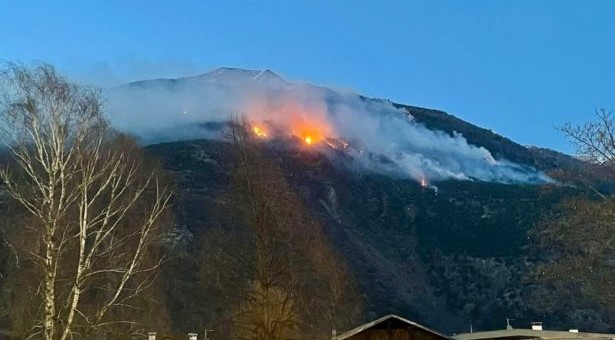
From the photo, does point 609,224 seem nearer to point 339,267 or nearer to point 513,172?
point 339,267

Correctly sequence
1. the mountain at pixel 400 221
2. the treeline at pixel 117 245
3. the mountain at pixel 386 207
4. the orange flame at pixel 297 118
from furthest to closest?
1. the orange flame at pixel 297 118
2. the mountain at pixel 400 221
3. the mountain at pixel 386 207
4. the treeline at pixel 117 245

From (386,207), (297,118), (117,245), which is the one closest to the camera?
(117,245)

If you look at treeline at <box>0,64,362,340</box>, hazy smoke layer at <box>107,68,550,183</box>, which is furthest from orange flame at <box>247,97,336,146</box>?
treeline at <box>0,64,362,340</box>

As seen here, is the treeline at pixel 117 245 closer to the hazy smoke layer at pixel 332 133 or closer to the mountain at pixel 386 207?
the mountain at pixel 386 207

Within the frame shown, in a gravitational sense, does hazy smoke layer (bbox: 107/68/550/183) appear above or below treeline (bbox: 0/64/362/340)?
above

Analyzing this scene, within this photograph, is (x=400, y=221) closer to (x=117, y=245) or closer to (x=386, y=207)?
(x=386, y=207)

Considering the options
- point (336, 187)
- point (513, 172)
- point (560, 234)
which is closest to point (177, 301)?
point (560, 234)

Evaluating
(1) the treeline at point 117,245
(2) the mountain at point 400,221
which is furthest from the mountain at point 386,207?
(1) the treeline at point 117,245

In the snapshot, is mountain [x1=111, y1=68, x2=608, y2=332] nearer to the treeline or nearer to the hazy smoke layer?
the hazy smoke layer

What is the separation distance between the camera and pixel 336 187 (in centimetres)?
13125

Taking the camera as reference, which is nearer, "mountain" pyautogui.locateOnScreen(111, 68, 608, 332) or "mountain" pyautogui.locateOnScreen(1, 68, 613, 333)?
"mountain" pyautogui.locateOnScreen(1, 68, 613, 333)

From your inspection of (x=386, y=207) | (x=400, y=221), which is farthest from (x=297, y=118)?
(x=400, y=221)

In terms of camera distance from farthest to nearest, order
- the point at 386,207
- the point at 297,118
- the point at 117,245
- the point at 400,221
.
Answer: the point at 297,118 → the point at 386,207 → the point at 400,221 → the point at 117,245

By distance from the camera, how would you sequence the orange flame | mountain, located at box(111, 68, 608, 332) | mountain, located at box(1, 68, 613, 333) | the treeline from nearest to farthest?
the treeline < mountain, located at box(1, 68, 613, 333) < mountain, located at box(111, 68, 608, 332) < the orange flame
